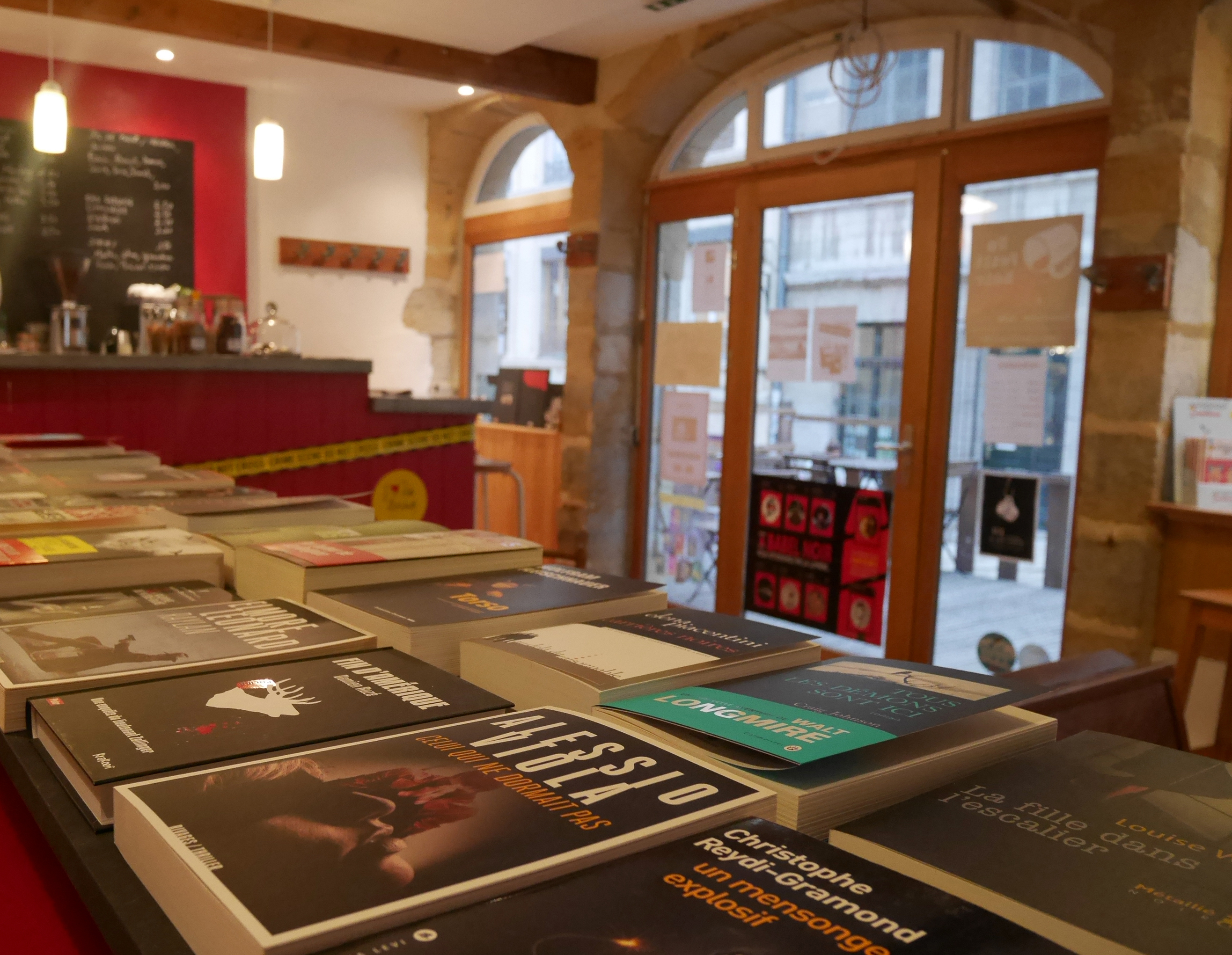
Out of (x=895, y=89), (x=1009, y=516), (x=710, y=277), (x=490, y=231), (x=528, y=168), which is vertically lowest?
(x=1009, y=516)

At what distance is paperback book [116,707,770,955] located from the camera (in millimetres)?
418

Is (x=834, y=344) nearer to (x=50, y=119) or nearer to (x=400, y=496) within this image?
(x=400, y=496)

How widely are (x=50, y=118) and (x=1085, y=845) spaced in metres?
3.80

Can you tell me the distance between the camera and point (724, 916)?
0.43 m

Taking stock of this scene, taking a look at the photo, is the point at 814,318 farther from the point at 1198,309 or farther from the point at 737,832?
the point at 737,832

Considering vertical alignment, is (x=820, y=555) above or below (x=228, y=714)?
below

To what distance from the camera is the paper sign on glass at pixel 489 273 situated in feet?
20.1

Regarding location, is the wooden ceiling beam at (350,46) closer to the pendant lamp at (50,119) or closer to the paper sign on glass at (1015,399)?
the pendant lamp at (50,119)

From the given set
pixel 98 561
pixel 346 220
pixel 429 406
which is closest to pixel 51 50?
pixel 346 220

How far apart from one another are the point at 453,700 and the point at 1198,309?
295 centimetres

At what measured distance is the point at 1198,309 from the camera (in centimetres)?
292

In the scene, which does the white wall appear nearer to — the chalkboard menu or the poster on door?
the chalkboard menu

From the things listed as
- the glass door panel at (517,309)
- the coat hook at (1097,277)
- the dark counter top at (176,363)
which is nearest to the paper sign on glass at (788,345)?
the coat hook at (1097,277)

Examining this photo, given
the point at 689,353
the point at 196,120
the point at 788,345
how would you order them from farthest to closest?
the point at 196,120 < the point at 689,353 < the point at 788,345
